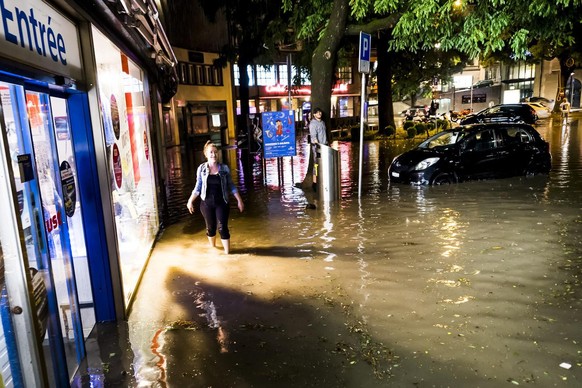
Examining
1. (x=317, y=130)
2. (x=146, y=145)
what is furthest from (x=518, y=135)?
(x=146, y=145)

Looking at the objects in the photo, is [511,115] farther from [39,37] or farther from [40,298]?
[40,298]

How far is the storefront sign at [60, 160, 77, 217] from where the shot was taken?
4.16 metres

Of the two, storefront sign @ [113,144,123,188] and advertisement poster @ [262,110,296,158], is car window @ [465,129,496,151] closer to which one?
advertisement poster @ [262,110,296,158]

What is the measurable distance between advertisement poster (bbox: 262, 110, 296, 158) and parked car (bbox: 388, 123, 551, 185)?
3087mm

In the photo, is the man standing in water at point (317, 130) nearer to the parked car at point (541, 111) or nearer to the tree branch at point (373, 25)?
the tree branch at point (373, 25)

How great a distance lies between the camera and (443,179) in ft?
39.0

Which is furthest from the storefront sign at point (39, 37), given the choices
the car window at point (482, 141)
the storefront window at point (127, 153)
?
the car window at point (482, 141)

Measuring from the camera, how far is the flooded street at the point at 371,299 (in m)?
3.98

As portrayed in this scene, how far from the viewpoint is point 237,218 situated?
31.7 ft

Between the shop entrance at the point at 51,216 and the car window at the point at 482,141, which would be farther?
the car window at the point at 482,141

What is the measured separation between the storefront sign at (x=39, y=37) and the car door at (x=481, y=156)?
9937 mm

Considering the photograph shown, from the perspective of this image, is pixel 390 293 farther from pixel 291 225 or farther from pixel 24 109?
pixel 24 109

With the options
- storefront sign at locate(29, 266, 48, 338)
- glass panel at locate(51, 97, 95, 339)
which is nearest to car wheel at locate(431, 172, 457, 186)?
glass panel at locate(51, 97, 95, 339)

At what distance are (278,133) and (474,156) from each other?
5342 mm
